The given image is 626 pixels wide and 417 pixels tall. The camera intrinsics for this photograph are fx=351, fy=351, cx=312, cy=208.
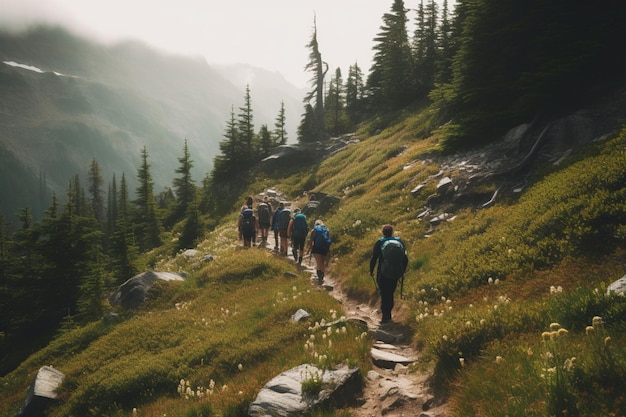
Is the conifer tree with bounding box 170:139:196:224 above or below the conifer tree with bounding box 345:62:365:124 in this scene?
below

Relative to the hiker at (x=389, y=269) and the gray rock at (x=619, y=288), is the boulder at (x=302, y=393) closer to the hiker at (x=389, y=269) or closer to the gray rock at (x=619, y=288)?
the hiker at (x=389, y=269)

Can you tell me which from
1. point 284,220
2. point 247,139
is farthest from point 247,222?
point 247,139

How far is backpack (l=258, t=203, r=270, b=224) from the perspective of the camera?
2205 centimetres

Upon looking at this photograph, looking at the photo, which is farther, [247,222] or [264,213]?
[264,213]

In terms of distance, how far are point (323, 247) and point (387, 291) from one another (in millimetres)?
5058

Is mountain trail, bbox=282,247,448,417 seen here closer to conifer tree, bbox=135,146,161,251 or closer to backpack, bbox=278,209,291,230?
backpack, bbox=278,209,291,230

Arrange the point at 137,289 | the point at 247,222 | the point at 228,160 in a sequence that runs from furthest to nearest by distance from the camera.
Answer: the point at 228,160
the point at 247,222
the point at 137,289

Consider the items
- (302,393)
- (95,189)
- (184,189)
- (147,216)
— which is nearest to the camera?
(302,393)

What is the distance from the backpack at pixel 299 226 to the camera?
17078mm

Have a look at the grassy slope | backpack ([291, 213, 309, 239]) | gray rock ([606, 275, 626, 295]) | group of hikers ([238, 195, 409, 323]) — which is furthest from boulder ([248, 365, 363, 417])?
backpack ([291, 213, 309, 239])

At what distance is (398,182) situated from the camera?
70.5ft

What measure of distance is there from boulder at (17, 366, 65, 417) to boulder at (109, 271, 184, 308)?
4.52 meters

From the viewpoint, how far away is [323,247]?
14.8 metres

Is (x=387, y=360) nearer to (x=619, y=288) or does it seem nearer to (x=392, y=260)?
(x=392, y=260)
